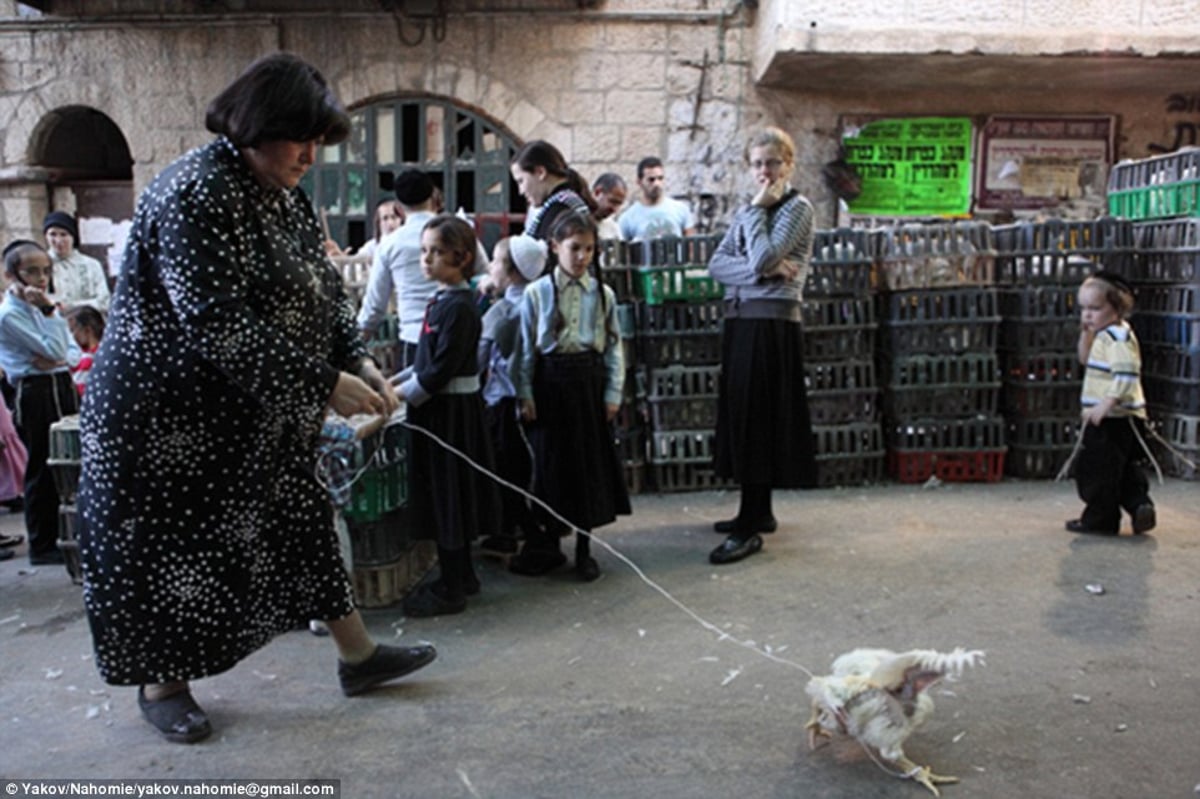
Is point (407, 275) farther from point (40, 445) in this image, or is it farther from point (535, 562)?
point (40, 445)

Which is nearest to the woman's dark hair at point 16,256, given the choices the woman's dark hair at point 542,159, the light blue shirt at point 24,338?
the light blue shirt at point 24,338

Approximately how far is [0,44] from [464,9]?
15.3 feet

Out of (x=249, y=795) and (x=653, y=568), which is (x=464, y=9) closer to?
(x=653, y=568)

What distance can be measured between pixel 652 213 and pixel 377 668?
5.48 metres

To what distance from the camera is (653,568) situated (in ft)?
16.6

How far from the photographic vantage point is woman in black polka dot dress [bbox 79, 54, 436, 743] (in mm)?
2834

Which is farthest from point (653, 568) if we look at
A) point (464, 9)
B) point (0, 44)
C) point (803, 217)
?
point (0, 44)

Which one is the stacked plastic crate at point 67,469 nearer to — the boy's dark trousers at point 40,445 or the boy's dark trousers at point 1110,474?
the boy's dark trousers at point 40,445

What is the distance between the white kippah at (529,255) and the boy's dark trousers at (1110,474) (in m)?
3.11

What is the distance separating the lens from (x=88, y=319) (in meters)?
5.85

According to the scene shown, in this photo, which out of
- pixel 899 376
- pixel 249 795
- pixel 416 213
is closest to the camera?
pixel 249 795

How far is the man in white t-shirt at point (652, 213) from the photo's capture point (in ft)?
26.7

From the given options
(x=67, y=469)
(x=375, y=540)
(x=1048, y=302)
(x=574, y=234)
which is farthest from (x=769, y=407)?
(x=67, y=469)

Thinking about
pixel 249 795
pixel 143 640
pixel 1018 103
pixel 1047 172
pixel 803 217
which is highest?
pixel 1018 103
